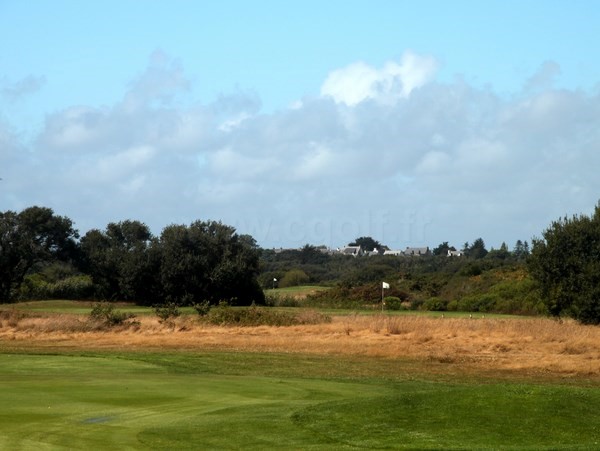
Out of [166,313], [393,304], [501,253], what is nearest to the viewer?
[166,313]

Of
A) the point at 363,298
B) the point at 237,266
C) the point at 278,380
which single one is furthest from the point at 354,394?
the point at 363,298

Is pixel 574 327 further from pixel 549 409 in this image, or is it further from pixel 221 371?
pixel 549 409

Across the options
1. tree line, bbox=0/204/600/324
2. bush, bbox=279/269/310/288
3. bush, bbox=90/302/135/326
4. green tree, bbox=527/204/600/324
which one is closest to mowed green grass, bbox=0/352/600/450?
bush, bbox=90/302/135/326

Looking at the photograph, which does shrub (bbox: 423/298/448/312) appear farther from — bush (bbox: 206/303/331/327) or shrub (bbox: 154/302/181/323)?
shrub (bbox: 154/302/181/323)

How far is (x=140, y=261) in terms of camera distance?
80062 millimetres

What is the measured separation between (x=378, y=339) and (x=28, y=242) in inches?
1860

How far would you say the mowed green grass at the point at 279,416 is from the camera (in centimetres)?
1365

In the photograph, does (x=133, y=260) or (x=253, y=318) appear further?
(x=133, y=260)

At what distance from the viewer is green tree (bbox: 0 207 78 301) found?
80875mm

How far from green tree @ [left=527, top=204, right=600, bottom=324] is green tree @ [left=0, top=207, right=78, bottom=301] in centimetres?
4561

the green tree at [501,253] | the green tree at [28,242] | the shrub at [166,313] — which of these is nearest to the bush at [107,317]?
the shrub at [166,313]

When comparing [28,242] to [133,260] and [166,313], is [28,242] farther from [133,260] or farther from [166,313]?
[166,313]

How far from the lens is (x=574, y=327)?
4678 centimetres

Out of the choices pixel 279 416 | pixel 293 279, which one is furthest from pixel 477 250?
pixel 279 416
